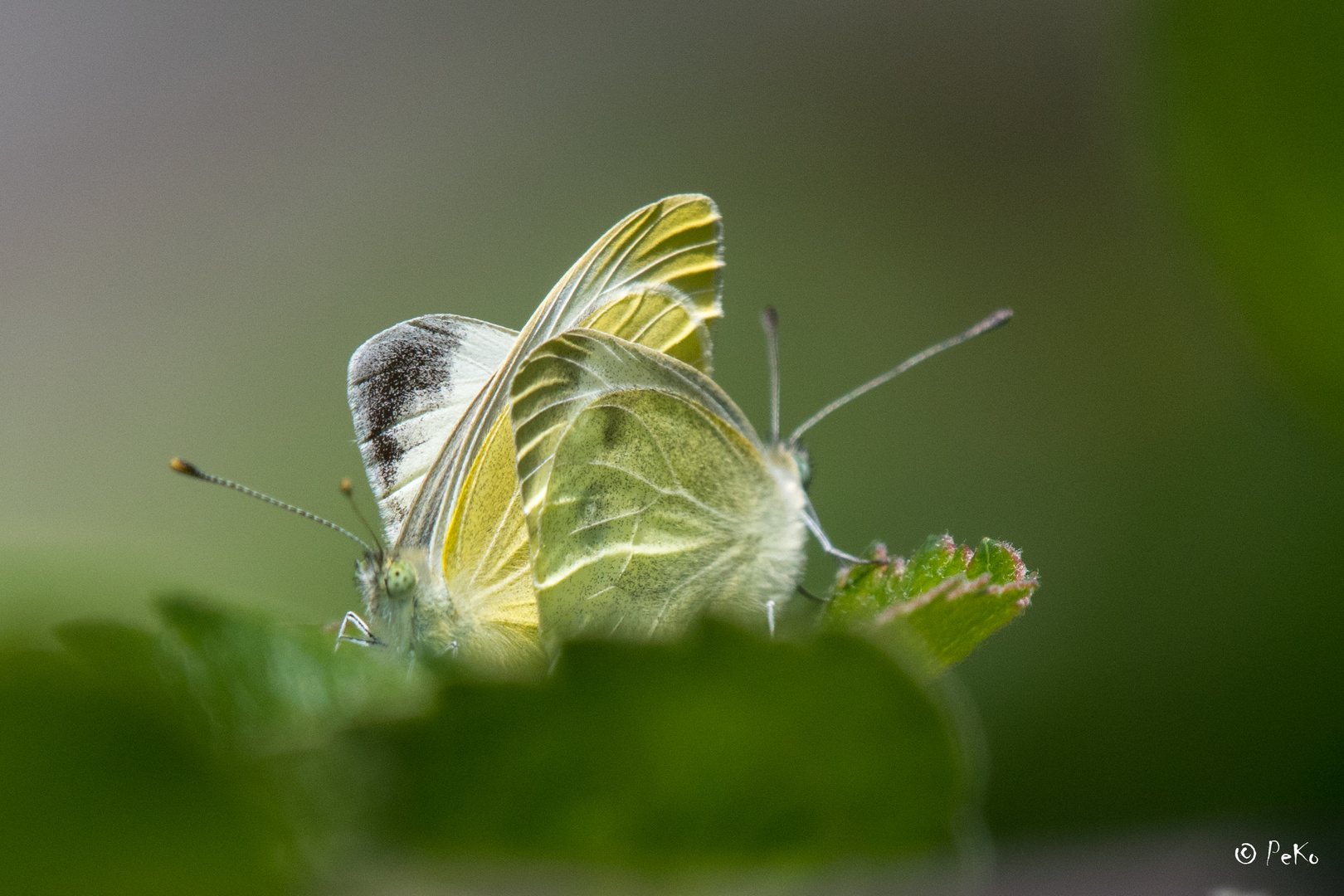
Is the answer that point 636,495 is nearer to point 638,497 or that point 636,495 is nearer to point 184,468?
point 638,497

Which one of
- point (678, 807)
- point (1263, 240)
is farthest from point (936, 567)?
point (678, 807)

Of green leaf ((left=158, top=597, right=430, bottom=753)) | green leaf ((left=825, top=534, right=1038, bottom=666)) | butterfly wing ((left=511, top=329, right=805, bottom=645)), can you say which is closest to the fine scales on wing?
butterfly wing ((left=511, top=329, right=805, bottom=645))

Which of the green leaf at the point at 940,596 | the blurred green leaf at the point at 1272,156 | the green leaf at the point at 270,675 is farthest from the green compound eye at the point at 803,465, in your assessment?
the green leaf at the point at 270,675

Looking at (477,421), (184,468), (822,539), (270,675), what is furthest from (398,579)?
(270,675)

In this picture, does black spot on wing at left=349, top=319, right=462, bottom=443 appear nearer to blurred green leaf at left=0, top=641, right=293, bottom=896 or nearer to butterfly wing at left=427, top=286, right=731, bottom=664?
butterfly wing at left=427, top=286, right=731, bottom=664

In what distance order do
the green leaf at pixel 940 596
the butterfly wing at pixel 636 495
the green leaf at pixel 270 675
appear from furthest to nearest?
the butterfly wing at pixel 636 495, the green leaf at pixel 940 596, the green leaf at pixel 270 675

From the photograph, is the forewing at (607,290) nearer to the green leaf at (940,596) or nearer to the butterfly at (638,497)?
the butterfly at (638,497)
